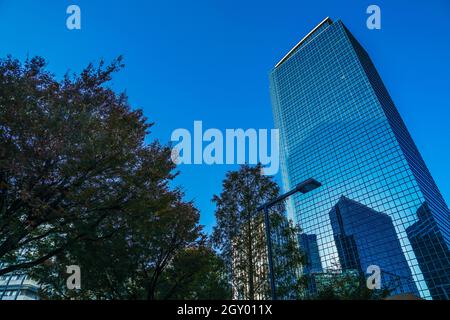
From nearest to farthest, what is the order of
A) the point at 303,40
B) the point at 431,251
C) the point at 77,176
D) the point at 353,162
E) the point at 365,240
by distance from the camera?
the point at 77,176 → the point at 431,251 → the point at 365,240 → the point at 353,162 → the point at 303,40

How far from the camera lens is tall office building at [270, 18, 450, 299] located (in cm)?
8375

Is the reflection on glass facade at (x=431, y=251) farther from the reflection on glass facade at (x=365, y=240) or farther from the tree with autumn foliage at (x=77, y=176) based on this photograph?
the tree with autumn foliage at (x=77, y=176)

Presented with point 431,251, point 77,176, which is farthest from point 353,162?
point 77,176

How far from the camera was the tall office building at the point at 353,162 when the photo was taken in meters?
83.8

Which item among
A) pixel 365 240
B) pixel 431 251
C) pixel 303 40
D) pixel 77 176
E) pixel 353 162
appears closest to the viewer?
pixel 77 176

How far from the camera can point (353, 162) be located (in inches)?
3878

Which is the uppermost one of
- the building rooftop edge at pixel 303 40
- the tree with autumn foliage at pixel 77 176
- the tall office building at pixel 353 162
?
the building rooftop edge at pixel 303 40

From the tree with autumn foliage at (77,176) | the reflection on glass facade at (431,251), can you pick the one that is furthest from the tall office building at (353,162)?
the tree with autumn foliage at (77,176)

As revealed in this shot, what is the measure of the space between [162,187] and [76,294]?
286 inches

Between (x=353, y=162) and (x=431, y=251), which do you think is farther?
(x=353, y=162)

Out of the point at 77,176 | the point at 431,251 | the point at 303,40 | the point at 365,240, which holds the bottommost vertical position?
the point at 77,176

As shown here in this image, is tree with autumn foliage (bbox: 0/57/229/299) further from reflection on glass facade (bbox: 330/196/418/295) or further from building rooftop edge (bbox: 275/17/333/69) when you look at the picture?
building rooftop edge (bbox: 275/17/333/69)

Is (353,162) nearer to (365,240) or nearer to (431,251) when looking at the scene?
(365,240)
